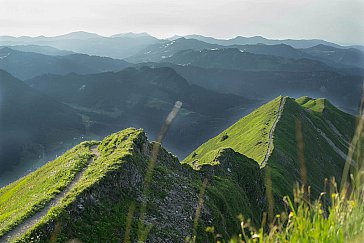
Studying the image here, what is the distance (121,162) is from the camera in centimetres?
3694

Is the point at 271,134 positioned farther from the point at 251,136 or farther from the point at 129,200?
the point at 129,200

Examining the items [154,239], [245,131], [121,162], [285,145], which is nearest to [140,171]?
[121,162]

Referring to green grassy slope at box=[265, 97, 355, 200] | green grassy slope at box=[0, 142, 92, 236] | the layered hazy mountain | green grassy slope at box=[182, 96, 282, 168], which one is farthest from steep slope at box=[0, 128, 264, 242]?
green grassy slope at box=[182, 96, 282, 168]

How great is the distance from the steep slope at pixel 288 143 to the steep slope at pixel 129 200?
15.4 m

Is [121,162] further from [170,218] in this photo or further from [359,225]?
[359,225]

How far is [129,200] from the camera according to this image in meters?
34.8

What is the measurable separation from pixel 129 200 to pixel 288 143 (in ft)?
333

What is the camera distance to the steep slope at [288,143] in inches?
4016

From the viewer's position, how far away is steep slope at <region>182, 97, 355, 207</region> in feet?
335

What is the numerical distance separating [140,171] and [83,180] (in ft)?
22.4

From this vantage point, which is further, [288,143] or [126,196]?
[288,143]

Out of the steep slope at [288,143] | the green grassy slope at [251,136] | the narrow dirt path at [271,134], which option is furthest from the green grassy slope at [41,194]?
the narrow dirt path at [271,134]

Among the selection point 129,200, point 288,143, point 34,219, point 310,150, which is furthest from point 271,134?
point 34,219

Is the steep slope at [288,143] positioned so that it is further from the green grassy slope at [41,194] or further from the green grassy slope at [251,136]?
the green grassy slope at [41,194]
